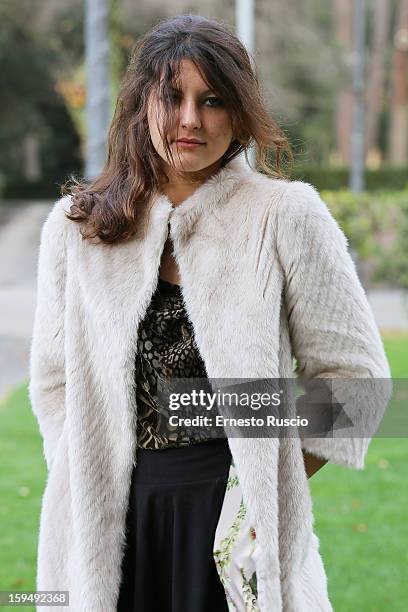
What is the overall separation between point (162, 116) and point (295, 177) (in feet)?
4.21

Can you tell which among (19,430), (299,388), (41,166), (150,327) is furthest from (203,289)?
(41,166)

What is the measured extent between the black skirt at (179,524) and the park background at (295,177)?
822 millimetres

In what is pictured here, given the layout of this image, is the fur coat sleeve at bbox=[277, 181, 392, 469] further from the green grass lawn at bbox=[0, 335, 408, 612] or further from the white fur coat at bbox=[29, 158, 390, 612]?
the green grass lawn at bbox=[0, 335, 408, 612]

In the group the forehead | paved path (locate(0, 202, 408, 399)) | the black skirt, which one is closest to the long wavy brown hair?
the forehead

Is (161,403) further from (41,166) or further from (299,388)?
(41,166)

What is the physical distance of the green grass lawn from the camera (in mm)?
4305

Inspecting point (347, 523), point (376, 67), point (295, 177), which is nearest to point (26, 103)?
point (376, 67)

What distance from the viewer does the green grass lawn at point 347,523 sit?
4305 mm

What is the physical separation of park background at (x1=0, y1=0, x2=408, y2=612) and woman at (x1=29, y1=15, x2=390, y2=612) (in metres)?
0.28

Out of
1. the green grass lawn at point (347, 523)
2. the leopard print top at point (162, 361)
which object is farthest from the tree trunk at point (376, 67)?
the leopard print top at point (162, 361)

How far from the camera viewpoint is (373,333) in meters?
2.09

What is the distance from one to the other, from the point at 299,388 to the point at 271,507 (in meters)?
0.28

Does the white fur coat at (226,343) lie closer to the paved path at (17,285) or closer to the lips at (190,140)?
the lips at (190,140)

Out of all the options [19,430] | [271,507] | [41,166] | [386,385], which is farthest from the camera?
[41,166]
